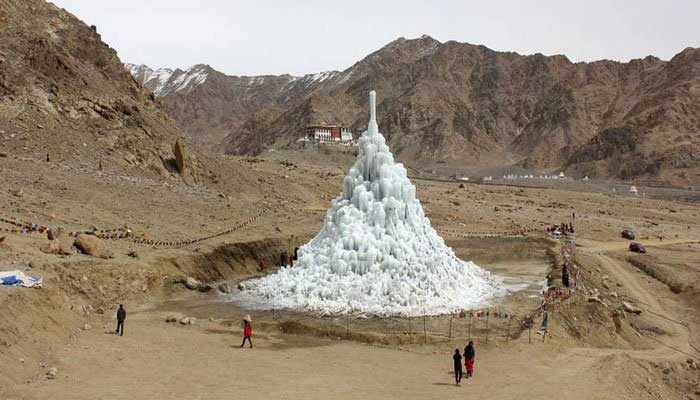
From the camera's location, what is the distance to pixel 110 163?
1592 inches

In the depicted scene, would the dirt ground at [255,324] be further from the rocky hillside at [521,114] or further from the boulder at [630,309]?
the rocky hillside at [521,114]

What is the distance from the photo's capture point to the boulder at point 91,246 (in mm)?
24828

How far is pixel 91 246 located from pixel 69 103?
70.1 ft

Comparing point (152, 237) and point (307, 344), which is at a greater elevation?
point (152, 237)

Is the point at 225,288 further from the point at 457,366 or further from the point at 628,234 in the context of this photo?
the point at 628,234

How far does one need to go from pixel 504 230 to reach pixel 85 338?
108 ft

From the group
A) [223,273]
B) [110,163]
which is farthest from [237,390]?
[110,163]

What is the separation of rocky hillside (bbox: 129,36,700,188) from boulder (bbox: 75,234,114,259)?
90522 mm

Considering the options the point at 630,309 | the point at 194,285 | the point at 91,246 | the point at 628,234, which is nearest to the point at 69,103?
the point at 91,246

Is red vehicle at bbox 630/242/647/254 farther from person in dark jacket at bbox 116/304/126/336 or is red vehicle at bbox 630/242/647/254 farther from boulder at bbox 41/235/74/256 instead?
boulder at bbox 41/235/74/256

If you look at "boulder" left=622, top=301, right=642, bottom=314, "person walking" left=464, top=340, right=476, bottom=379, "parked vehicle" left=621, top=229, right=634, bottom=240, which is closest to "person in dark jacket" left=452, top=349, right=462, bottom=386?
"person walking" left=464, top=340, right=476, bottom=379

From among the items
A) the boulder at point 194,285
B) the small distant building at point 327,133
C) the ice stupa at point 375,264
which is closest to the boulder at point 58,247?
the boulder at point 194,285

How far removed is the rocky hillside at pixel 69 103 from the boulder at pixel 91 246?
14.9 meters

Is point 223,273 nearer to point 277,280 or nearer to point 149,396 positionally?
point 277,280
